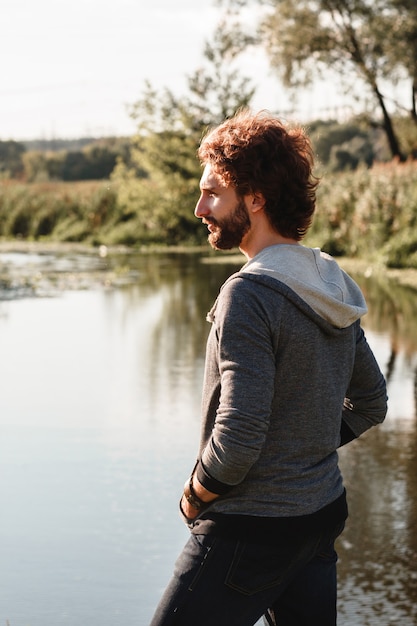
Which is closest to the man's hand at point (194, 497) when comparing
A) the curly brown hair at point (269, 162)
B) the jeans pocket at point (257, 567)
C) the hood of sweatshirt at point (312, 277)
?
the jeans pocket at point (257, 567)

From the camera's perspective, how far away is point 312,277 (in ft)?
8.12

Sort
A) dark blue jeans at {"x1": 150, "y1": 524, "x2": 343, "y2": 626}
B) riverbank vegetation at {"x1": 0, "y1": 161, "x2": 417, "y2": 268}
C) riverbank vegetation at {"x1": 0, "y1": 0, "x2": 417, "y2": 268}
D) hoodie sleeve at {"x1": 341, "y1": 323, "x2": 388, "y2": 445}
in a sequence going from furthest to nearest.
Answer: riverbank vegetation at {"x1": 0, "y1": 0, "x2": 417, "y2": 268}, riverbank vegetation at {"x1": 0, "y1": 161, "x2": 417, "y2": 268}, hoodie sleeve at {"x1": 341, "y1": 323, "x2": 388, "y2": 445}, dark blue jeans at {"x1": 150, "y1": 524, "x2": 343, "y2": 626}

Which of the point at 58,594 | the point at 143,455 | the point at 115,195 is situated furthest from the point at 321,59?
the point at 58,594

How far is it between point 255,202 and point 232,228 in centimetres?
8

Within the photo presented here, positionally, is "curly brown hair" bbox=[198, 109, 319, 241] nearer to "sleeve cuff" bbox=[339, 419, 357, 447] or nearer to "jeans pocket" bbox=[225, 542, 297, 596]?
"sleeve cuff" bbox=[339, 419, 357, 447]

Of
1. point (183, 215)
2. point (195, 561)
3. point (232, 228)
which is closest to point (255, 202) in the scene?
point (232, 228)

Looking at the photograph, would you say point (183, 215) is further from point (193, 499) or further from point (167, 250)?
point (193, 499)

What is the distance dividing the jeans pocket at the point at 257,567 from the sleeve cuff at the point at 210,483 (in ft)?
0.42

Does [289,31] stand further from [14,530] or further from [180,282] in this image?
[14,530]

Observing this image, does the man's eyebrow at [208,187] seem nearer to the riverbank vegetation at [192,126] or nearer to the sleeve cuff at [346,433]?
the sleeve cuff at [346,433]

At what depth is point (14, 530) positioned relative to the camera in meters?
5.01

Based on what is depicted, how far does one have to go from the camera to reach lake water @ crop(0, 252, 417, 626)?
436 centimetres

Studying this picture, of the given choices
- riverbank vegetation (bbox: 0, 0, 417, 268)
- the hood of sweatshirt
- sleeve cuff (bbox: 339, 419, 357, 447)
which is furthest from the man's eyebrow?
riverbank vegetation (bbox: 0, 0, 417, 268)

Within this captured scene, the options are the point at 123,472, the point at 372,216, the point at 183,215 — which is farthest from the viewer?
the point at 183,215
